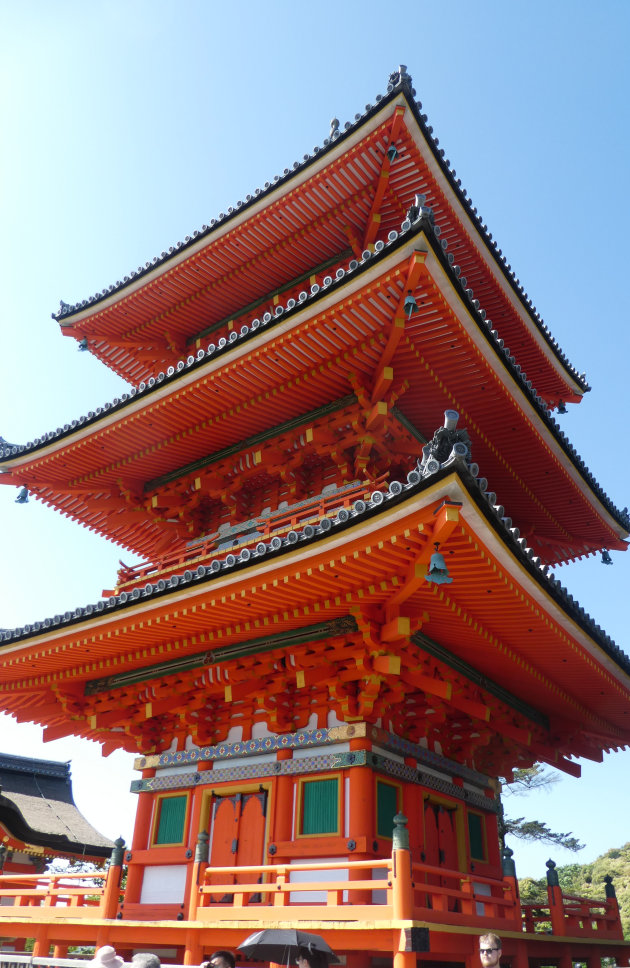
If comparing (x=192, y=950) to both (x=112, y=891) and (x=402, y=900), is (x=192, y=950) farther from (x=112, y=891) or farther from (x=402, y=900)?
(x=402, y=900)

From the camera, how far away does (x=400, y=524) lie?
→ 8477 mm

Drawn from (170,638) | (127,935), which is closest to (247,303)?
(170,638)

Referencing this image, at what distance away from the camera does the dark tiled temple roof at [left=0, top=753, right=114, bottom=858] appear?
67.6 feet

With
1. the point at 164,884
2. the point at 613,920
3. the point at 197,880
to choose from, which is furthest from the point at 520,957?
the point at 164,884

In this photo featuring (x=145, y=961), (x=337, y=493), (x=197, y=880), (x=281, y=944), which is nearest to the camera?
(x=145, y=961)

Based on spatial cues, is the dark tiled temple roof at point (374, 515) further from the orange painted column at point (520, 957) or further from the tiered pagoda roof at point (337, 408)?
the orange painted column at point (520, 957)

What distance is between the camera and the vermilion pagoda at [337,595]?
9000 mm

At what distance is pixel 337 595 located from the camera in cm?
976

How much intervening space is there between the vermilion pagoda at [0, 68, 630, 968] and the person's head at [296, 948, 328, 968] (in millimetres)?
530

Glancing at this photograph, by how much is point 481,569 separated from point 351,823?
3.87 metres

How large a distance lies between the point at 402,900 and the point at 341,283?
804 cm

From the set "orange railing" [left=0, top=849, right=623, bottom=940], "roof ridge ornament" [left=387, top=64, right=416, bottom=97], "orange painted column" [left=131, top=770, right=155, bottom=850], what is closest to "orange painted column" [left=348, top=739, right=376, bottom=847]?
"orange railing" [left=0, top=849, right=623, bottom=940]

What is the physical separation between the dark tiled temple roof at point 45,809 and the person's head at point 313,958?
1501cm

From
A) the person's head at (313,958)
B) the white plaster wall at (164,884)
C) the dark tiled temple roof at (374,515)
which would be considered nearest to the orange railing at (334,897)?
the white plaster wall at (164,884)
